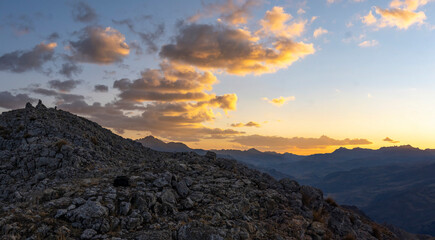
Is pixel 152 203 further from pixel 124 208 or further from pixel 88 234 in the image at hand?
pixel 88 234

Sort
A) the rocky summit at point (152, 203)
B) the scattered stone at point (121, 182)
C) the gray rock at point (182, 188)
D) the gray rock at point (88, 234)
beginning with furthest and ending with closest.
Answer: the gray rock at point (182, 188) → the scattered stone at point (121, 182) → the rocky summit at point (152, 203) → the gray rock at point (88, 234)

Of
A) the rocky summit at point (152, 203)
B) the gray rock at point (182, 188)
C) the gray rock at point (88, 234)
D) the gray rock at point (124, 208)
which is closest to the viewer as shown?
the gray rock at point (88, 234)

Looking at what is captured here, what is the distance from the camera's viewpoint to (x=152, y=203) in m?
18.4

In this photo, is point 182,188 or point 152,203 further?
point 182,188

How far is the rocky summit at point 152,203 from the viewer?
15.0 metres

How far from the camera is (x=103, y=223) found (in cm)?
1523

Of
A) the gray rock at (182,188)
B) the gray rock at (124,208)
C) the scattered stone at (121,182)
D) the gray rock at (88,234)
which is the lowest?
the gray rock at (88,234)

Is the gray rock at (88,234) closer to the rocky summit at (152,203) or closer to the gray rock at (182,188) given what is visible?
the rocky summit at (152,203)

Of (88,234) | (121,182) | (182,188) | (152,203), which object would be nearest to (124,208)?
(152,203)

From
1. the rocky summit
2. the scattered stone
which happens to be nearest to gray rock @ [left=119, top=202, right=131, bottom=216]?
the rocky summit

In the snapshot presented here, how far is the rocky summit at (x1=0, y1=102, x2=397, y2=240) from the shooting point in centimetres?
1504

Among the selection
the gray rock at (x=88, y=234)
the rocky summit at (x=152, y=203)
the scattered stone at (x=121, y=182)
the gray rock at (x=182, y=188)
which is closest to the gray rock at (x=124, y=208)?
the rocky summit at (x=152, y=203)

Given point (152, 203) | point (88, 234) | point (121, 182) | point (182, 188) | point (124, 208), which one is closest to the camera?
point (88, 234)

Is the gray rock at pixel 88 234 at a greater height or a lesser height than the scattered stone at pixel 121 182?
lesser
